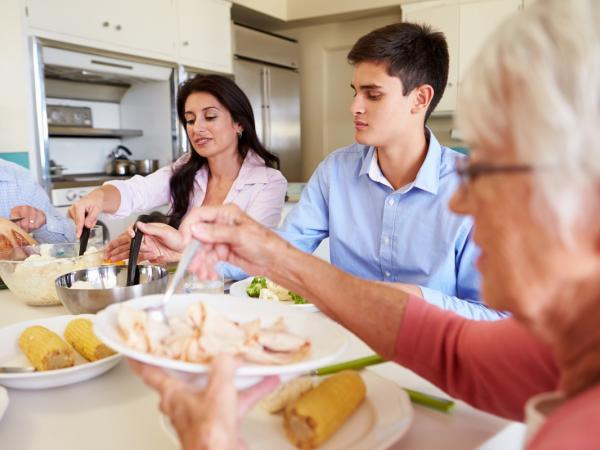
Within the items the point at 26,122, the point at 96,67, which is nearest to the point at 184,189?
the point at 26,122

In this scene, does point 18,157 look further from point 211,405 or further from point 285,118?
point 211,405

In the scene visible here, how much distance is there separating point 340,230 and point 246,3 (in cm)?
353

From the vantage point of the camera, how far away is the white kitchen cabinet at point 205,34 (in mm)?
3963

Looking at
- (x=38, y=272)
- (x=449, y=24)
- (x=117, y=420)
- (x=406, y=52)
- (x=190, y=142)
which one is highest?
(x=449, y=24)

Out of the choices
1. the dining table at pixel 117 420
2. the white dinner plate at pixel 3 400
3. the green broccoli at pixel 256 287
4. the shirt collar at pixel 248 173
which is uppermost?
the shirt collar at pixel 248 173

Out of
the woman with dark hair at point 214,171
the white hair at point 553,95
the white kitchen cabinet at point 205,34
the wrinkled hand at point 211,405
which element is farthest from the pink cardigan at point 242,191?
the white kitchen cabinet at point 205,34

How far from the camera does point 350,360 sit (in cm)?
89

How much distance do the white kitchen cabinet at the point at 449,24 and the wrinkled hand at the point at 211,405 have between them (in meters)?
3.93

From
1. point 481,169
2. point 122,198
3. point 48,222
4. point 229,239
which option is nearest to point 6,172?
point 48,222

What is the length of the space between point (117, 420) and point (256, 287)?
0.57m

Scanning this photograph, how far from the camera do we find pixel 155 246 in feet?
5.00

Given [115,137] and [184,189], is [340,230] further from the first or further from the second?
[115,137]

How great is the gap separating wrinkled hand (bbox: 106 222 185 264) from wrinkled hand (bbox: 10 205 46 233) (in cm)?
61

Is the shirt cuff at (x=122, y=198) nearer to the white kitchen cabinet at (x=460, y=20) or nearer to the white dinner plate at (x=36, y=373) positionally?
the white dinner plate at (x=36, y=373)
